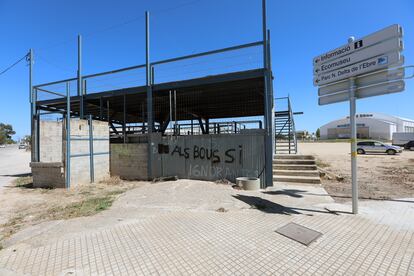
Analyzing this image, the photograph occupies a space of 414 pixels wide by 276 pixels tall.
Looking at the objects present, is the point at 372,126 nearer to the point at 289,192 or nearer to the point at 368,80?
the point at 289,192

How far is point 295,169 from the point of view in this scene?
360 inches

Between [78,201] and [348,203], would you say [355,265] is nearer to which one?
[348,203]

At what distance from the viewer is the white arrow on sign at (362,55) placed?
14.7 feet

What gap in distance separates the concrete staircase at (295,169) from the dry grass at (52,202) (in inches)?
235

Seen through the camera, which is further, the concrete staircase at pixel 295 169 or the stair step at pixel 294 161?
the stair step at pixel 294 161

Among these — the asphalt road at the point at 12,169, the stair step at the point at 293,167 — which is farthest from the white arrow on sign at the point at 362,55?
the asphalt road at the point at 12,169

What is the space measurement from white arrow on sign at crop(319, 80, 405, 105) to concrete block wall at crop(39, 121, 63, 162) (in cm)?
1215

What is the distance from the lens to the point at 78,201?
688 centimetres

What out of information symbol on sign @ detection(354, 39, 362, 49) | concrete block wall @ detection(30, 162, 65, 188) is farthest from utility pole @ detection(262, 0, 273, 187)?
concrete block wall @ detection(30, 162, 65, 188)

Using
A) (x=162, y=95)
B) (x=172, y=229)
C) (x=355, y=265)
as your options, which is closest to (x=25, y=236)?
(x=172, y=229)

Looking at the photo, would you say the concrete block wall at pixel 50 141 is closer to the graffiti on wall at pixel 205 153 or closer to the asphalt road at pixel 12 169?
the asphalt road at pixel 12 169

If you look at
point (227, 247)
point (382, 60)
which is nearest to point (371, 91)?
point (382, 60)

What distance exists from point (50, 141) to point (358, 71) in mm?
13350

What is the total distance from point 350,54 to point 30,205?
30.8 feet
